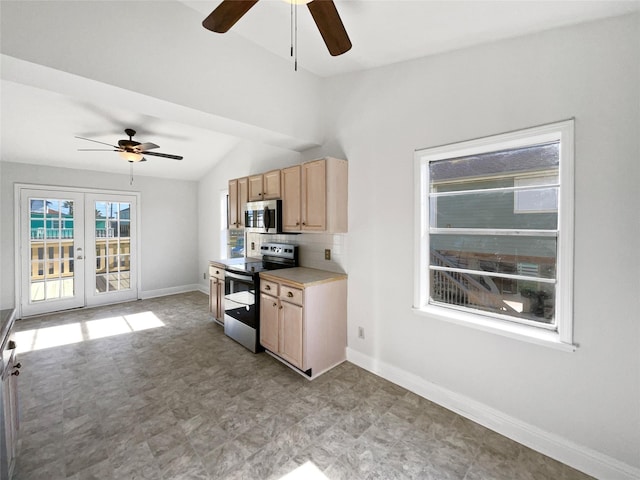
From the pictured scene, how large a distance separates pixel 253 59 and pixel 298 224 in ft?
5.54

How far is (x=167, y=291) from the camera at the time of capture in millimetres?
5945

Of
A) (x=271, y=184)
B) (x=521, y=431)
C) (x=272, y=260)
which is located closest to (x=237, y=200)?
(x=271, y=184)

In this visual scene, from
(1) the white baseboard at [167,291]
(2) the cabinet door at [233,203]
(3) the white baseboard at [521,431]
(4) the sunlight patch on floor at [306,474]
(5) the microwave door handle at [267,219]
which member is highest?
(2) the cabinet door at [233,203]

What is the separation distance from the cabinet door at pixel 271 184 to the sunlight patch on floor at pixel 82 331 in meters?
2.59

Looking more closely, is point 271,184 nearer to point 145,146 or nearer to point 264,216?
point 264,216

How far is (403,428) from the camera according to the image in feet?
6.79

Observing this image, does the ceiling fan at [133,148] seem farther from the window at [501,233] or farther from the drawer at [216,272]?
the window at [501,233]

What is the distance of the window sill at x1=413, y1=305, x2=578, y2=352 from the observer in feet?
5.97

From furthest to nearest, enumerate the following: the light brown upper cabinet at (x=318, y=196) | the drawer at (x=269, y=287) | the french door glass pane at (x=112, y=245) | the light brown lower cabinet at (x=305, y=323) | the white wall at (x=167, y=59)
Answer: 1. the french door glass pane at (x=112, y=245)
2. the drawer at (x=269, y=287)
3. the light brown upper cabinet at (x=318, y=196)
4. the light brown lower cabinet at (x=305, y=323)
5. the white wall at (x=167, y=59)

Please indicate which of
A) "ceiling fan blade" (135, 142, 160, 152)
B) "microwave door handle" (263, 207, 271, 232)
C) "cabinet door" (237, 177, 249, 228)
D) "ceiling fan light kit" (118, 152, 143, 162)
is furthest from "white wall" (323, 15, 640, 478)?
"ceiling fan light kit" (118, 152, 143, 162)

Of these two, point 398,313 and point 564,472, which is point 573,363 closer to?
point 564,472

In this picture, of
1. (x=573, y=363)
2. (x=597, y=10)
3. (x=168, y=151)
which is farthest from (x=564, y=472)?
(x=168, y=151)

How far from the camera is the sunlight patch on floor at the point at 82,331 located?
3516mm

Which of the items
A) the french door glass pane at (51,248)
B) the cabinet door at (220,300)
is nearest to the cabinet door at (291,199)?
the cabinet door at (220,300)
